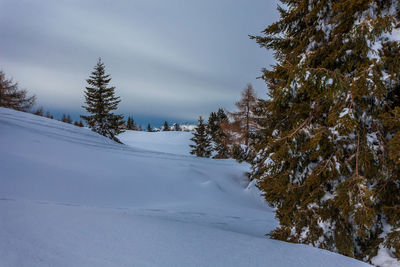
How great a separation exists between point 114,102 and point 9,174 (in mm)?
20696

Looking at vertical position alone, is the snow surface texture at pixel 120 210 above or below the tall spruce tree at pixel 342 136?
below

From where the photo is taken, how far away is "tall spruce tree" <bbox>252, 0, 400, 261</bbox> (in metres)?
3.36

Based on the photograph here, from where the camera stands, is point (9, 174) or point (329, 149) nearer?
point (329, 149)

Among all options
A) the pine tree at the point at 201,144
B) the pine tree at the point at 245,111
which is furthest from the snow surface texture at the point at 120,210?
the pine tree at the point at 201,144

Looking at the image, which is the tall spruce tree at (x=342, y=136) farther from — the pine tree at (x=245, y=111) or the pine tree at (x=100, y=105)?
the pine tree at (x=100, y=105)

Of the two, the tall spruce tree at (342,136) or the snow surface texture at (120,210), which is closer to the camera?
the snow surface texture at (120,210)

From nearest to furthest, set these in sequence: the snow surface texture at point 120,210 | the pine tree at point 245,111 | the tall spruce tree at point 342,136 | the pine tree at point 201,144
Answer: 1. the snow surface texture at point 120,210
2. the tall spruce tree at point 342,136
3. the pine tree at point 245,111
4. the pine tree at point 201,144

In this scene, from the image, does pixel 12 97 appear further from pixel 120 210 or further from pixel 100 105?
pixel 120 210

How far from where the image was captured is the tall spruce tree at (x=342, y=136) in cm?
336

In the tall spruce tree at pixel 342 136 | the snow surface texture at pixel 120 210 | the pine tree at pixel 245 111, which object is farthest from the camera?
the pine tree at pixel 245 111

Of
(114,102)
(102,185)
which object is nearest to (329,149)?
(102,185)

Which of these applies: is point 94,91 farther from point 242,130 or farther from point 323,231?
point 323,231

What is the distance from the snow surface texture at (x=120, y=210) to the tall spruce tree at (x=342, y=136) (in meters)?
1.31

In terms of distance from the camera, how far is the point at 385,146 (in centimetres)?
348
